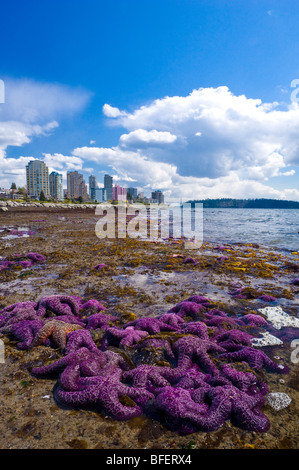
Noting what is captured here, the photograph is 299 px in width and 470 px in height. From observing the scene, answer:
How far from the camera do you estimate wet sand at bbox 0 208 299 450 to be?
122 inches

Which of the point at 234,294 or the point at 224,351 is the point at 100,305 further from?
the point at 234,294

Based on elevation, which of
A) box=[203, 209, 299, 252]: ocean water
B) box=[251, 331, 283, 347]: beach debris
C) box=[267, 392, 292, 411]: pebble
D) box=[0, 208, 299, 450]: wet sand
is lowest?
box=[267, 392, 292, 411]: pebble

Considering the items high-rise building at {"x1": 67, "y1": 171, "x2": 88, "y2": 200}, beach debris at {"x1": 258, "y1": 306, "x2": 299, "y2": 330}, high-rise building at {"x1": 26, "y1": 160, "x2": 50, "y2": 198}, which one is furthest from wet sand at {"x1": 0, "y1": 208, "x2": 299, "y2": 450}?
high-rise building at {"x1": 67, "y1": 171, "x2": 88, "y2": 200}

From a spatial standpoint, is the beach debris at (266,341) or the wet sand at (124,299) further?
the beach debris at (266,341)

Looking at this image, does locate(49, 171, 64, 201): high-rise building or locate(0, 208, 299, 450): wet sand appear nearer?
locate(0, 208, 299, 450): wet sand

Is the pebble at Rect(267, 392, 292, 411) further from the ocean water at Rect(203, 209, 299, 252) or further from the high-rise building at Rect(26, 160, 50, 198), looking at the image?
the high-rise building at Rect(26, 160, 50, 198)

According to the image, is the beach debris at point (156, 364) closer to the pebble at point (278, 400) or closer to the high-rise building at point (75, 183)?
the pebble at point (278, 400)

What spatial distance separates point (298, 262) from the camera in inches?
550

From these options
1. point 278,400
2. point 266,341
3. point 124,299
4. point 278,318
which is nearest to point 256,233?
point 278,318

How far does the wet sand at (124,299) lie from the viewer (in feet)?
10.2

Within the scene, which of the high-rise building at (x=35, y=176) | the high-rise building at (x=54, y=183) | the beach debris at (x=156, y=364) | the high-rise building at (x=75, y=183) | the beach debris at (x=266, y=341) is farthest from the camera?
the high-rise building at (x=75, y=183)

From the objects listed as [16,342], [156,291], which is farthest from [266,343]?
[16,342]

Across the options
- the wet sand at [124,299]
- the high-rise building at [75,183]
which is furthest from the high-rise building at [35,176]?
the wet sand at [124,299]

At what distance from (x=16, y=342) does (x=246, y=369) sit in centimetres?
451
